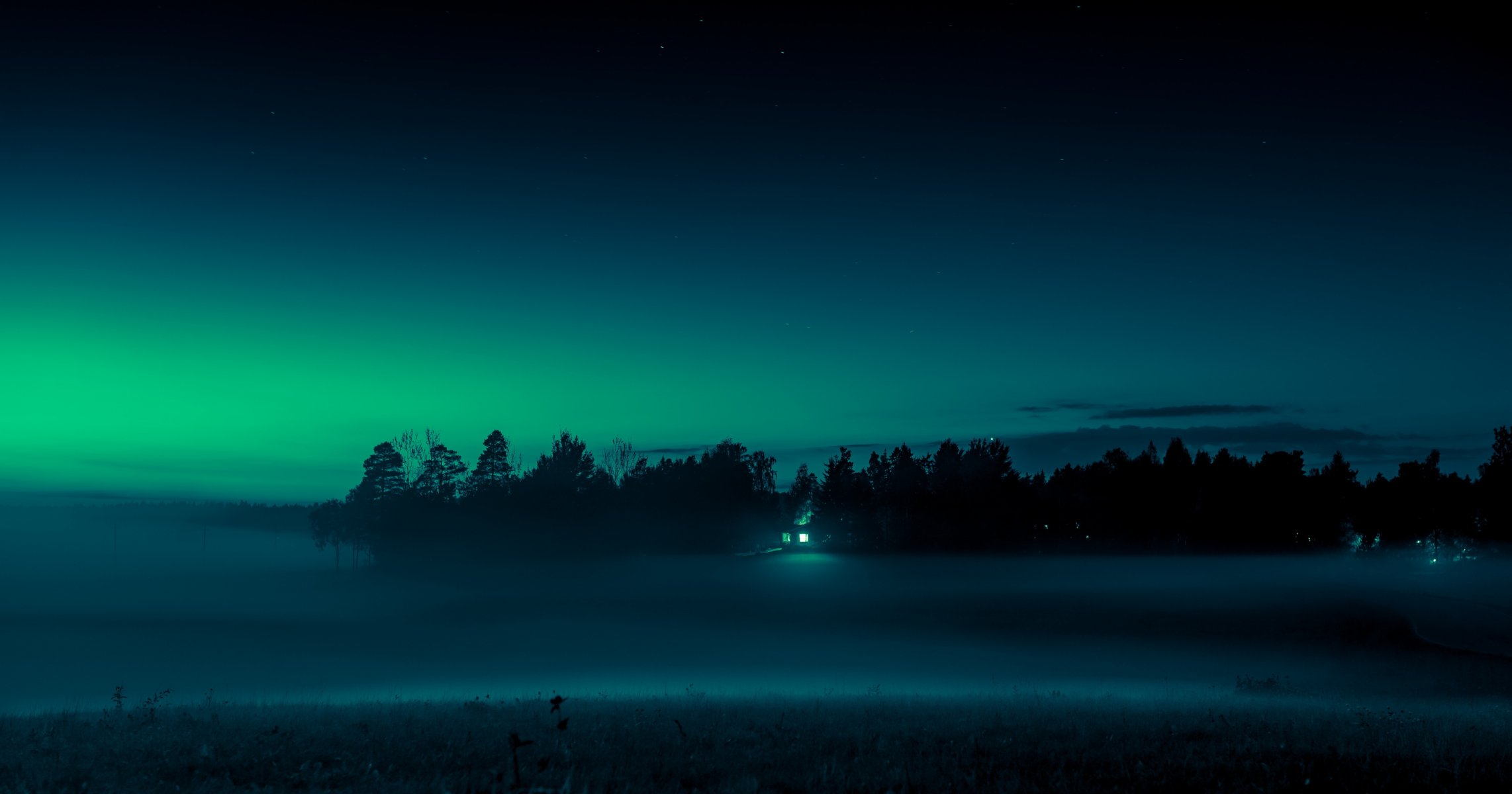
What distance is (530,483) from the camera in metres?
90.7

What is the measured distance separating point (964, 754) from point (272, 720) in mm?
12336

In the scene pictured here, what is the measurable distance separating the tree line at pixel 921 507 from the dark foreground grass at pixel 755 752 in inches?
2887

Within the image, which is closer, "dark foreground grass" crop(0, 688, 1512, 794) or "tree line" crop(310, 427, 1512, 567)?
"dark foreground grass" crop(0, 688, 1512, 794)

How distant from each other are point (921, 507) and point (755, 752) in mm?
95996

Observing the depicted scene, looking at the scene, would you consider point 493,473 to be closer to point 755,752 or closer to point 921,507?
point 921,507

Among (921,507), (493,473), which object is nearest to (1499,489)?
(921,507)

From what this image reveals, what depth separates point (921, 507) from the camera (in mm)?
105188

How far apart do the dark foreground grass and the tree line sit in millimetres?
73339

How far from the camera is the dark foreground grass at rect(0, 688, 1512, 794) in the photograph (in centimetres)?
957

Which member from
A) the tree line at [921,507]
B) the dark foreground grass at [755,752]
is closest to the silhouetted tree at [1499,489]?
the tree line at [921,507]

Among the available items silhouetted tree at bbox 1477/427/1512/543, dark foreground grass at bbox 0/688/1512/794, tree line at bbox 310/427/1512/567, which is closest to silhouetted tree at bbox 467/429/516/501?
tree line at bbox 310/427/1512/567

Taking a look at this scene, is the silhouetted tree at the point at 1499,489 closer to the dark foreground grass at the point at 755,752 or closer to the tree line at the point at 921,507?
the tree line at the point at 921,507

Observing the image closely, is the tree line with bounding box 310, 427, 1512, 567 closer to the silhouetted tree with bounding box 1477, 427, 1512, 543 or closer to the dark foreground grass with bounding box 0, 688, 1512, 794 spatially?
the silhouetted tree with bounding box 1477, 427, 1512, 543

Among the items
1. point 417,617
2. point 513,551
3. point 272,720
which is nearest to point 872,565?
point 513,551
